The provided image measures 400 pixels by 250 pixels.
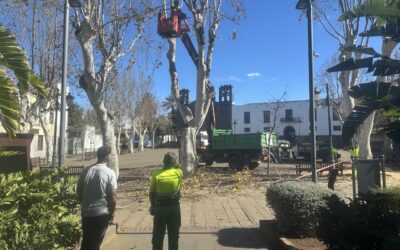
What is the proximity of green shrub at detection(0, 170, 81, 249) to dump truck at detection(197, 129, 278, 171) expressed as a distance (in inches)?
700

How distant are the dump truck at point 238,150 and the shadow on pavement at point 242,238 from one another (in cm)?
1538

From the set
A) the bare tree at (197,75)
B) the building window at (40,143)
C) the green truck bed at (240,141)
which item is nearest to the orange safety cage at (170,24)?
the bare tree at (197,75)

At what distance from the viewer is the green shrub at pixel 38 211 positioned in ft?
16.3

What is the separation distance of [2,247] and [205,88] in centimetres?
1404

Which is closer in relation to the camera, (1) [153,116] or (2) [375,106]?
(2) [375,106]

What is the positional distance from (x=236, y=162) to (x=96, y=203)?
19484mm

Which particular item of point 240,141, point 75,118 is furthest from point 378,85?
point 75,118

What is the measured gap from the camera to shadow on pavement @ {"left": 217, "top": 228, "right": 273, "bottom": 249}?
25.8 feet

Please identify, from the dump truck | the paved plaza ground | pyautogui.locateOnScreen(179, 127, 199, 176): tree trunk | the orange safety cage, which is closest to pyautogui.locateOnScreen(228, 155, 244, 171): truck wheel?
the dump truck

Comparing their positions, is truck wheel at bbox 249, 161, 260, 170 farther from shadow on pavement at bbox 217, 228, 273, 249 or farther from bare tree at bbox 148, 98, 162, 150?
bare tree at bbox 148, 98, 162, 150

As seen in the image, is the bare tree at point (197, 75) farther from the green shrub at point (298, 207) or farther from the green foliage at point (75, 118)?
the green foliage at point (75, 118)

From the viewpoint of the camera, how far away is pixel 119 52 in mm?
17578

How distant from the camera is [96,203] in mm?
5984

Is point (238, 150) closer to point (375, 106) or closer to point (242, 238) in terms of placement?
point (242, 238)
